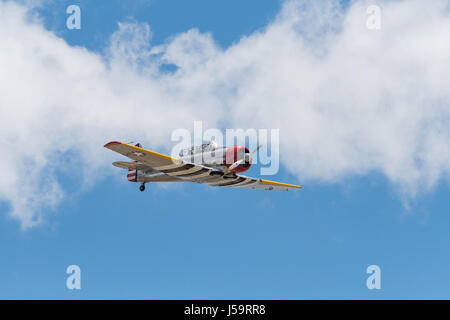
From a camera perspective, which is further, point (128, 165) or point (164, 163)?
point (128, 165)

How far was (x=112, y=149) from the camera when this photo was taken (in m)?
42.9

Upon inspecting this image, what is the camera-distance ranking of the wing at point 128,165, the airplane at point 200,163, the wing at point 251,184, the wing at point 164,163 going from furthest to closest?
the wing at point 251,184
the wing at point 128,165
the airplane at point 200,163
the wing at point 164,163

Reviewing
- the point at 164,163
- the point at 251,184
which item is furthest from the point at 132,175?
the point at 251,184

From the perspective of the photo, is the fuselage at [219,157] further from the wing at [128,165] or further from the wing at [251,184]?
the wing at [128,165]

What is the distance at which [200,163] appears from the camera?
157 ft

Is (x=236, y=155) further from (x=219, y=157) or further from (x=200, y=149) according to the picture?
(x=200, y=149)

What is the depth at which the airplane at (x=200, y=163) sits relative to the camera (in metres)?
46.1

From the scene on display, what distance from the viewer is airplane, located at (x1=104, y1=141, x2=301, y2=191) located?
46125 mm

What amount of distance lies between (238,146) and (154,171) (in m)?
9.76

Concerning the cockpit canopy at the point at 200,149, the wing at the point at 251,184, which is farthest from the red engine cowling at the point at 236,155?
the wing at the point at 251,184
